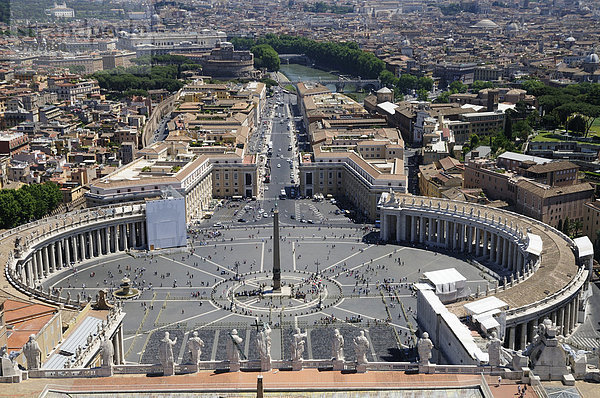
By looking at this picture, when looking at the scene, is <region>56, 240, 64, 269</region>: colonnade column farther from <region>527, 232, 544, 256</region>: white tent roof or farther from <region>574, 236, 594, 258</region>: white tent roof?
<region>574, 236, 594, 258</region>: white tent roof

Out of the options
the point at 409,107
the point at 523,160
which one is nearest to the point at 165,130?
the point at 409,107

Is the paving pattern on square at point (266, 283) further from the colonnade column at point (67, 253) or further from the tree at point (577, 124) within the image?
the tree at point (577, 124)

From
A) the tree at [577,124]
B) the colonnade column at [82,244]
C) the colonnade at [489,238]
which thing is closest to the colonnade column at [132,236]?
the colonnade column at [82,244]

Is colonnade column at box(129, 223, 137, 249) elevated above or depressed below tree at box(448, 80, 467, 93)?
below

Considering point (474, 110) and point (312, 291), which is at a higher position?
point (474, 110)

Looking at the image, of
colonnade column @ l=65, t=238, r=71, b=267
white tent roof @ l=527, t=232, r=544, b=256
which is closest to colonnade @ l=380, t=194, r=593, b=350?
white tent roof @ l=527, t=232, r=544, b=256

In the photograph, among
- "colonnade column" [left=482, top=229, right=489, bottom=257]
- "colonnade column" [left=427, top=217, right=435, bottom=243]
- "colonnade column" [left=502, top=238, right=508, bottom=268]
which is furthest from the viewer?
"colonnade column" [left=427, top=217, right=435, bottom=243]

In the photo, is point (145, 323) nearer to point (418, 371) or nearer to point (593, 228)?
A: point (418, 371)
